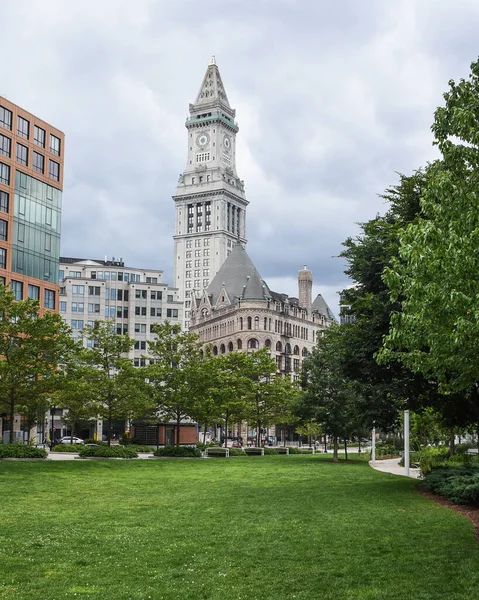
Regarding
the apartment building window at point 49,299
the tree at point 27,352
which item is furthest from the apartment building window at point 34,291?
the tree at point 27,352

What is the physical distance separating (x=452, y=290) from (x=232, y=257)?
150783 mm

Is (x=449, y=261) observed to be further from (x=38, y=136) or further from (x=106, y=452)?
(x=38, y=136)

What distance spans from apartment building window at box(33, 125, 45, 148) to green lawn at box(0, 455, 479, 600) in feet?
191

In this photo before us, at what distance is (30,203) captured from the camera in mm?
78125

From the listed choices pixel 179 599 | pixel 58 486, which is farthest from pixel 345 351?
pixel 179 599

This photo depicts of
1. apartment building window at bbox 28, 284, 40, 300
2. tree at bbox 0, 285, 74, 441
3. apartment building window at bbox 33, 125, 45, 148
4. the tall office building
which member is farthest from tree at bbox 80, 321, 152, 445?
apartment building window at bbox 33, 125, 45, 148

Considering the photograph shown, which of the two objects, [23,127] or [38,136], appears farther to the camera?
[38,136]

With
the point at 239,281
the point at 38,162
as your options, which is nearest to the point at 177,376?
the point at 38,162

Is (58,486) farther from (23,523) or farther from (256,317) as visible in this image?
(256,317)

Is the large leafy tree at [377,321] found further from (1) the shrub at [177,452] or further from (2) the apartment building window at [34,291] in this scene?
(2) the apartment building window at [34,291]

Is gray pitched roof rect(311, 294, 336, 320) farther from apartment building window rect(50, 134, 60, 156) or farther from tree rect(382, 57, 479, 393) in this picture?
tree rect(382, 57, 479, 393)

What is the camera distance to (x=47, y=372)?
44656mm

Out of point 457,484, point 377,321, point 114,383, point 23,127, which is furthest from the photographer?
point 23,127

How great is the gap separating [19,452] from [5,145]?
40738 millimetres
